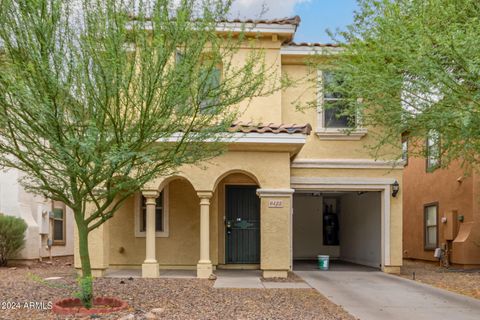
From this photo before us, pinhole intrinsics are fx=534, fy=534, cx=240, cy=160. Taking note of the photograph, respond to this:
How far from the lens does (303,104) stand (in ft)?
46.1

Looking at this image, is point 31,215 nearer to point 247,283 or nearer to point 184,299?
point 247,283

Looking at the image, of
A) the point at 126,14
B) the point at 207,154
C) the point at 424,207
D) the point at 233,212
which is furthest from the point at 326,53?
the point at 424,207

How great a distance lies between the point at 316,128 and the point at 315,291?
5.27 m

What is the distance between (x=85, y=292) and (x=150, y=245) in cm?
416

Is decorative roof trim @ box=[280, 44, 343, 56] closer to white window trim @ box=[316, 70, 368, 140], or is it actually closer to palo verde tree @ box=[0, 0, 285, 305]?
white window trim @ box=[316, 70, 368, 140]

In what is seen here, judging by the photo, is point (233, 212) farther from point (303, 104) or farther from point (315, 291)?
point (315, 291)

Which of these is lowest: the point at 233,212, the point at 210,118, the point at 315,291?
the point at 315,291

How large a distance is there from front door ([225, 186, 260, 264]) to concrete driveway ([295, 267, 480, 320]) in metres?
1.70

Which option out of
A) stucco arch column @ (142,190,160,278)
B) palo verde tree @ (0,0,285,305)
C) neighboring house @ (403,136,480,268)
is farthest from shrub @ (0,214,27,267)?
neighboring house @ (403,136,480,268)

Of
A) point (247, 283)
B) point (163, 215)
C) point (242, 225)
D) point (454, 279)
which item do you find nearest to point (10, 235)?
point (163, 215)

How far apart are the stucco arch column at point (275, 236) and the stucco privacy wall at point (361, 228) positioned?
3.72 metres

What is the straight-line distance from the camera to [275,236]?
1188 cm

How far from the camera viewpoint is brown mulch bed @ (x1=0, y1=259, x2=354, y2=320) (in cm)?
757

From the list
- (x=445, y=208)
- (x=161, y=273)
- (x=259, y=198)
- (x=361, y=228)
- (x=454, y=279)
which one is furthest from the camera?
(x=445, y=208)
